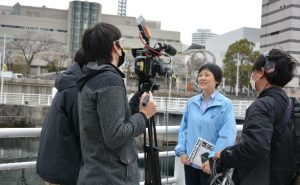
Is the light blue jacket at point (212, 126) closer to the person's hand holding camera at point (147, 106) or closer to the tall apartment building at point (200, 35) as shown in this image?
the person's hand holding camera at point (147, 106)

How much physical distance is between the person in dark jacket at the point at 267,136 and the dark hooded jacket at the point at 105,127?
0.55 m

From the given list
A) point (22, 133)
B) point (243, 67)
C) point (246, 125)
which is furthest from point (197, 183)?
point (243, 67)

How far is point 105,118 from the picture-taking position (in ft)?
6.24

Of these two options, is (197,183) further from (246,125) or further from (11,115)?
(11,115)

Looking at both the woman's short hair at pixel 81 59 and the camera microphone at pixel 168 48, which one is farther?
the camera microphone at pixel 168 48

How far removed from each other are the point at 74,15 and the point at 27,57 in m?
23.3

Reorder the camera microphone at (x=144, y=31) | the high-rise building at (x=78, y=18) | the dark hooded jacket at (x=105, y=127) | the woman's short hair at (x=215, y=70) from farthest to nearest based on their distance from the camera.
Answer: the high-rise building at (x=78, y=18), the woman's short hair at (x=215, y=70), the camera microphone at (x=144, y=31), the dark hooded jacket at (x=105, y=127)

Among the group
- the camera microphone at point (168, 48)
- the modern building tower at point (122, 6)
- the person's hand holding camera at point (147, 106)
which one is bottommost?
the person's hand holding camera at point (147, 106)

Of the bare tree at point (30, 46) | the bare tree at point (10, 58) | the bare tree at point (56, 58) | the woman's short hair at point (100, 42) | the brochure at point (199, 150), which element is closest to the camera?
the woman's short hair at point (100, 42)

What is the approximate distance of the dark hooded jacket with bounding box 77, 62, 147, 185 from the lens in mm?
1907

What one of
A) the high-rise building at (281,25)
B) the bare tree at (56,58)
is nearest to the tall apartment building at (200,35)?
the high-rise building at (281,25)

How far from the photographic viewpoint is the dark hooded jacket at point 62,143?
2156 mm

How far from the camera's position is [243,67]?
41719 mm

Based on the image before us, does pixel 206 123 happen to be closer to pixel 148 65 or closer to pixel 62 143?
pixel 148 65
